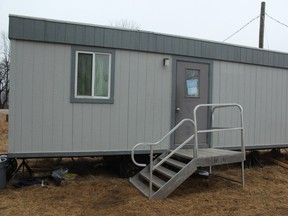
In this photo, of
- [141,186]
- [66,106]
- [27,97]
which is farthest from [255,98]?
[27,97]

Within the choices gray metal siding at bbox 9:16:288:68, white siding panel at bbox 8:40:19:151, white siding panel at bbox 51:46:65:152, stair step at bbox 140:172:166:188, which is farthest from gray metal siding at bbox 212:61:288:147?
white siding panel at bbox 8:40:19:151

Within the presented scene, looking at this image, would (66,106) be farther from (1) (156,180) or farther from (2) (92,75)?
(1) (156,180)

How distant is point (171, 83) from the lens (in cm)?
752

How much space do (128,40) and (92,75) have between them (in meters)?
1.07

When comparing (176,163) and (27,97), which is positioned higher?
(27,97)

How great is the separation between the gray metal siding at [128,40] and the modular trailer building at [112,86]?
2 centimetres

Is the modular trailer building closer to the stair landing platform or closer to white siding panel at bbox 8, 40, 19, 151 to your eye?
white siding panel at bbox 8, 40, 19, 151

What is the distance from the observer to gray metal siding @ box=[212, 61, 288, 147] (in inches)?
319

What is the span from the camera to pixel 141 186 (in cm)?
645

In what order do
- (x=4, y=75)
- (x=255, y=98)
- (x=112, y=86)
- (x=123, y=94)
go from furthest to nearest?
1. (x=4, y=75)
2. (x=255, y=98)
3. (x=123, y=94)
4. (x=112, y=86)

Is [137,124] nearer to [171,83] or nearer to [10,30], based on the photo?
[171,83]

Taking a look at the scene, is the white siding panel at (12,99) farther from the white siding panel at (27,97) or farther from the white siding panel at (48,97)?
the white siding panel at (48,97)

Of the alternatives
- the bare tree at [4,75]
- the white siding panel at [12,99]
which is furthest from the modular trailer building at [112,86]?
the bare tree at [4,75]

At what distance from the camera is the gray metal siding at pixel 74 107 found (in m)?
6.28
